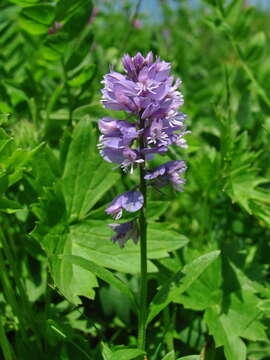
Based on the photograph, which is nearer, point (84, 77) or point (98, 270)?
point (98, 270)

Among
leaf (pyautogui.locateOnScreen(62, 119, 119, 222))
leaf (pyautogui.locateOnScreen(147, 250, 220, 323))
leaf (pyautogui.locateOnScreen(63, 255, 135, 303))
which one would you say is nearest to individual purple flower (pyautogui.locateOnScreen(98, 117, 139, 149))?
leaf (pyautogui.locateOnScreen(63, 255, 135, 303))

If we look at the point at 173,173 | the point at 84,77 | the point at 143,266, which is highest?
the point at 84,77

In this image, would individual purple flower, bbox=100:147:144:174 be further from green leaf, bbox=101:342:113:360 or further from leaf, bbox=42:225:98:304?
green leaf, bbox=101:342:113:360

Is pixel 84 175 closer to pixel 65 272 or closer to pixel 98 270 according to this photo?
pixel 65 272

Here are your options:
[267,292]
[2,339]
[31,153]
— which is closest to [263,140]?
[267,292]

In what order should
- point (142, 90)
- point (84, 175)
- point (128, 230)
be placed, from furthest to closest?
point (84, 175) < point (128, 230) < point (142, 90)

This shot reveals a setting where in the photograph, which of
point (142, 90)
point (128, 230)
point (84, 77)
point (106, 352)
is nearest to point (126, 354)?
point (106, 352)

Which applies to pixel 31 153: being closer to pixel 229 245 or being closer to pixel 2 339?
pixel 2 339

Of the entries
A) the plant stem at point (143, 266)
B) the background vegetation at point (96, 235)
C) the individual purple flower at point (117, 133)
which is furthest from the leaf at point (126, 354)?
the individual purple flower at point (117, 133)
